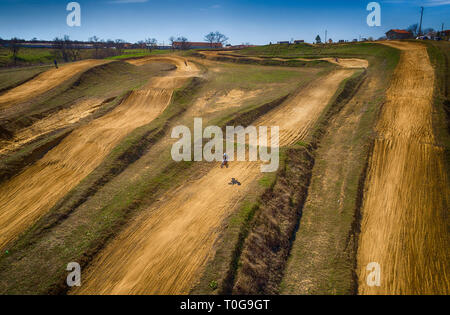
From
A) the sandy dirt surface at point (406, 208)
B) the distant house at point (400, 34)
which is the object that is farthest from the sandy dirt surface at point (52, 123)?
the distant house at point (400, 34)

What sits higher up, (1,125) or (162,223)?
(1,125)

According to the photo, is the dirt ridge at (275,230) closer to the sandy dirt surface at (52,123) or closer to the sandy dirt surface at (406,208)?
the sandy dirt surface at (406,208)

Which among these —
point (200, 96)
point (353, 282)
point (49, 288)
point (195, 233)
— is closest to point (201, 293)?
point (195, 233)

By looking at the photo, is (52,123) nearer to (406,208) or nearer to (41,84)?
(41,84)

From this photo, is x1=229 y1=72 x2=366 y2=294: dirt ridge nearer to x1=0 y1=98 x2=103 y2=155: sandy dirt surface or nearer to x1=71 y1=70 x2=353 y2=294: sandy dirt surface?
x1=71 y1=70 x2=353 y2=294: sandy dirt surface

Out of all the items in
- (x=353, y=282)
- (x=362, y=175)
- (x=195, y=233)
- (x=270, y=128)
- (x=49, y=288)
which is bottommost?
(x=353, y=282)

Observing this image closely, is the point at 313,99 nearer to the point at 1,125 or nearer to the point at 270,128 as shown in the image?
the point at 270,128
